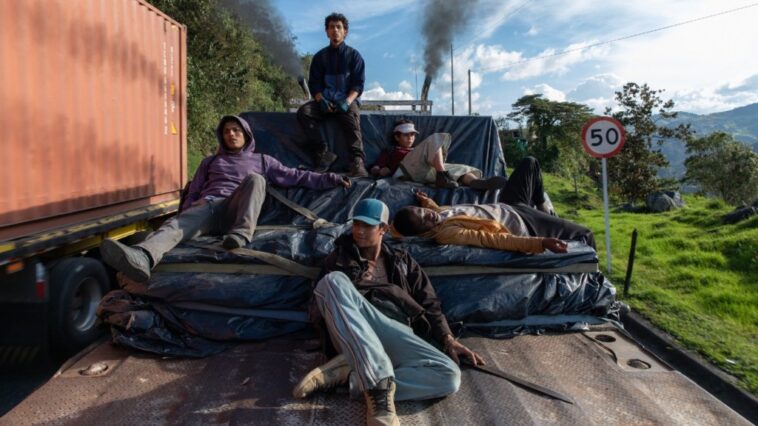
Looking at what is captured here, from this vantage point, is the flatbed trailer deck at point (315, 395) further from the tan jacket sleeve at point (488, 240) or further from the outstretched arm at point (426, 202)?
the outstretched arm at point (426, 202)

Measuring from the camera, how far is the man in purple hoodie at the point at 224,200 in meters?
3.68

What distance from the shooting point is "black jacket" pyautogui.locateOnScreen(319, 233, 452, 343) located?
3.27 metres

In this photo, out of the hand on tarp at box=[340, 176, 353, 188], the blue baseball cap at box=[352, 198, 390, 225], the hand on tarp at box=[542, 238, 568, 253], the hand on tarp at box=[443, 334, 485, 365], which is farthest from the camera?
the hand on tarp at box=[340, 176, 353, 188]

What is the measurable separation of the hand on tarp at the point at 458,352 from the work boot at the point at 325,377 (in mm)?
662

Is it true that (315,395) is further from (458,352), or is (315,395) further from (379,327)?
(458,352)

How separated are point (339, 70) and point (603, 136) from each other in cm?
363

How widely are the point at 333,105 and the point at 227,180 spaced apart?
163 centimetres

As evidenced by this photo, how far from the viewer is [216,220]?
4.65 m

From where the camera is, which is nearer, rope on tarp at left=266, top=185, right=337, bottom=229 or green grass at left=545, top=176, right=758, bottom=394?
green grass at left=545, top=176, right=758, bottom=394

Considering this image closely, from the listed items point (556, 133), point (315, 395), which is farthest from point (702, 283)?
point (556, 133)

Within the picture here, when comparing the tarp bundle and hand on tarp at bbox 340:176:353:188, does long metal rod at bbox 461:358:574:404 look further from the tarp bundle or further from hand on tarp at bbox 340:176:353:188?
hand on tarp at bbox 340:176:353:188

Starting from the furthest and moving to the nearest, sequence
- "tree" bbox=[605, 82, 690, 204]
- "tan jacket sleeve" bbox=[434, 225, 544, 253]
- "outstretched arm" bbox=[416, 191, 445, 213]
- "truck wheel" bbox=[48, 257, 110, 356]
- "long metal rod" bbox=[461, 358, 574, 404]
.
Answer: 1. "tree" bbox=[605, 82, 690, 204]
2. "outstretched arm" bbox=[416, 191, 445, 213]
3. "truck wheel" bbox=[48, 257, 110, 356]
4. "tan jacket sleeve" bbox=[434, 225, 544, 253]
5. "long metal rod" bbox=[461, 358, 574, 404]

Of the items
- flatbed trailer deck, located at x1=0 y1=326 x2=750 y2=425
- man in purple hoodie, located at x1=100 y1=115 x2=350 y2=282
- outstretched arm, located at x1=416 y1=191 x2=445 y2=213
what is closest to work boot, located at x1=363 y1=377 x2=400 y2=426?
flatbed trailer deck, located at x1=0 y1=326 x2=750 y2=425

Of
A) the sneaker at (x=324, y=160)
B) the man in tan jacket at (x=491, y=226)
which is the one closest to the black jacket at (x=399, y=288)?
the man in tan jacket at (x=491, y=226)
